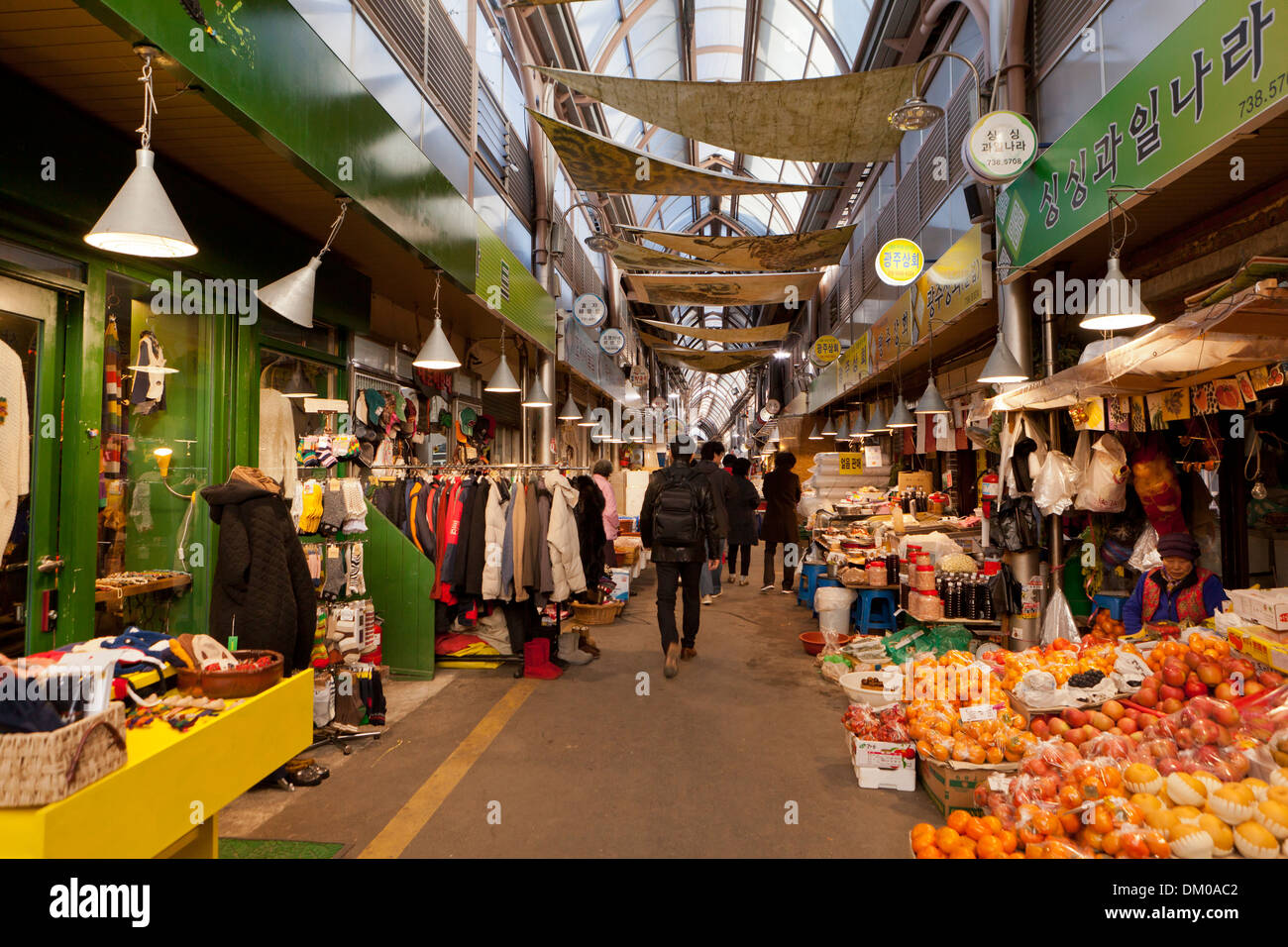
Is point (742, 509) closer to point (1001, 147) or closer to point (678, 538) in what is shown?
point (678, 538)

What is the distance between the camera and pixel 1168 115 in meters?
3.41

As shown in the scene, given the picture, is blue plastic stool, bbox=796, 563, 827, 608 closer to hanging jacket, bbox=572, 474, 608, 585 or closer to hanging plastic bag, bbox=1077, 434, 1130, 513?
hanging jacket, bbox=572, 474, 608, 585

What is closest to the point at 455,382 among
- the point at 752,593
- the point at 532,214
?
the point at 532,214

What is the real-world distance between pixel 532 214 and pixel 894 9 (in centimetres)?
599

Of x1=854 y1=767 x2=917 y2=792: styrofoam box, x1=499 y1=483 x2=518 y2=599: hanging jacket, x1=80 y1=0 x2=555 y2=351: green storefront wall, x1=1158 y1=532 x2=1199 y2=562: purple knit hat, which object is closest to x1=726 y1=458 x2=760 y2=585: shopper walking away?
x1=499 y1=483 x2=518 y2=599: hanging jacket

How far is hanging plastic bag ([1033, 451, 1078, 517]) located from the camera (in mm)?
5047

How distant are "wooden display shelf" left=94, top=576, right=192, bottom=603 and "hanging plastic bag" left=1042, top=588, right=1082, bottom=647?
658 cm

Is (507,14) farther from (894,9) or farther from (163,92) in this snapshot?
(163,92)

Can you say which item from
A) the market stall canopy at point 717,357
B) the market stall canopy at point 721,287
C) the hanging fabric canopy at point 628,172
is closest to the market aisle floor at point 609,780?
the hanging fabric canopy at point 628,172

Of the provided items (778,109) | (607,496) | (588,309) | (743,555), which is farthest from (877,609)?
(588,309)

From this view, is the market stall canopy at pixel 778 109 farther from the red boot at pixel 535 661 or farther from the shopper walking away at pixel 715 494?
the red boot at pixel 535 661

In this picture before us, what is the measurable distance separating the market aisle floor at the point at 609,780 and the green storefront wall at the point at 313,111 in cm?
361

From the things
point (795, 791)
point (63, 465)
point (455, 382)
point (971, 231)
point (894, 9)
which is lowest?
point (795, 791)
